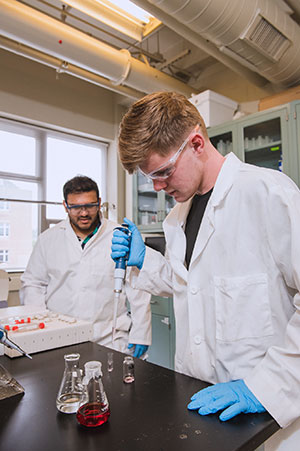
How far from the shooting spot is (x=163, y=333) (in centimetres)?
283

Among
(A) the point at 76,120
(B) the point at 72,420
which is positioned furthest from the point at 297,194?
(A) the point at 76,120

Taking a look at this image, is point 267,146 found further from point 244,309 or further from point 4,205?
point 4,205

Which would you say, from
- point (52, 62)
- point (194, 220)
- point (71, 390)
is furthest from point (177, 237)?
point (52, 62)

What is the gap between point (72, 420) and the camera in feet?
2.17

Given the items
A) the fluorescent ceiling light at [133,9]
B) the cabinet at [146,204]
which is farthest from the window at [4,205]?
the fluorescent ceiling light at [133,9]

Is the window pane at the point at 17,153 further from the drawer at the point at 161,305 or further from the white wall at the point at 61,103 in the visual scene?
the drawer at the point at 161,305

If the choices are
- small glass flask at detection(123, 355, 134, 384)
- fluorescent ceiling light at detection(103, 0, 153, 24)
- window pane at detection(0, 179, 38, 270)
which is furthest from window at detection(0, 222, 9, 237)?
small glass flask at detection(123, 355, 134, 384)

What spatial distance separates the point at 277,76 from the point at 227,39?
2.23 feet

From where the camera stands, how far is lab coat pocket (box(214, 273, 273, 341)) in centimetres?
84

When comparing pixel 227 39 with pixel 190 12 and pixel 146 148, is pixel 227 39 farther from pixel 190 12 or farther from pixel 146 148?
pixel 146 148

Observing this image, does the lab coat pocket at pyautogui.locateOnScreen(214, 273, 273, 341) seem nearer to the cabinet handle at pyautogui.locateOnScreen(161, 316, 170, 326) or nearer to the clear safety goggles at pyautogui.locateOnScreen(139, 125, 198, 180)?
the clear safety goggles at pyautogui.locateOnScreen(139, 125, 198, 180)

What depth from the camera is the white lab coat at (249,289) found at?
0.74 meters

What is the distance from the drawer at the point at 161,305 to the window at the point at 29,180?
53.3 inches

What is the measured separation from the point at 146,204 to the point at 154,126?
2555mm
